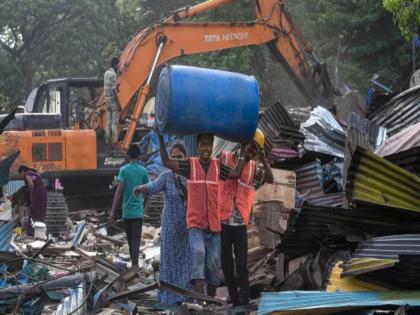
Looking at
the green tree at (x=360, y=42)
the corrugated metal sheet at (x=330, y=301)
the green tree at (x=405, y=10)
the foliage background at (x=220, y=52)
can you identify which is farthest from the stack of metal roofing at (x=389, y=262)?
the green tree at (x=360, y=42)

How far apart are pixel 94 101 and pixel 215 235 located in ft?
28.2

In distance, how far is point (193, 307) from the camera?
736 cm

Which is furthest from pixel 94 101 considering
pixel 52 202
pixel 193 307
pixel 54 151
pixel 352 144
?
pixel 193 307

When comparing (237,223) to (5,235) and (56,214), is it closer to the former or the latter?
(5,235)

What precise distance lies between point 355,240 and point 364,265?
85 cm

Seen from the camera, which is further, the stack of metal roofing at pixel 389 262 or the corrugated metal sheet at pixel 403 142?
the corrugated metal sheet at pixel 403 142

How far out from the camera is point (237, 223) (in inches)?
309

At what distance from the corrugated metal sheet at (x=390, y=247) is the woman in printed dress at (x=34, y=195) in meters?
7.52

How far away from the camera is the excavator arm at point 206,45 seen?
601 inches

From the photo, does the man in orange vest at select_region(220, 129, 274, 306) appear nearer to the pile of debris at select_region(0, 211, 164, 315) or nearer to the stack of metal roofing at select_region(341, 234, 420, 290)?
the pile of debris at select_region(0, 211, 164, 315)

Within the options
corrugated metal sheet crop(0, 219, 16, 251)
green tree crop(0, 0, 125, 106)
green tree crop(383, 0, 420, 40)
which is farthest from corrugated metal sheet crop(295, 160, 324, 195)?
green tree crop(0, 0, 125, 106)

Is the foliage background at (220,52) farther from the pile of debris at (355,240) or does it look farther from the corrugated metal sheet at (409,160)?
the corrugated metal sheet at (409,160)

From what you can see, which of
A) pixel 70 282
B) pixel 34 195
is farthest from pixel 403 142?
pixel 34 195

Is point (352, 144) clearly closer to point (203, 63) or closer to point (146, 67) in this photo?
point (146, 67)
